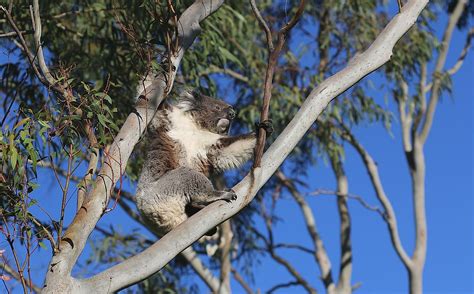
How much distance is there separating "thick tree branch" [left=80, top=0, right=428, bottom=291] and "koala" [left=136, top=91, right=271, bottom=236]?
59cm

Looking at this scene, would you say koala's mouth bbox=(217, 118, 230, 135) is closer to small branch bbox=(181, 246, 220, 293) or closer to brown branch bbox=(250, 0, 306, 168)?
brown branch bbox=(250, 0, 306, 168)

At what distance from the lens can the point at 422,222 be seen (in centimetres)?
1087

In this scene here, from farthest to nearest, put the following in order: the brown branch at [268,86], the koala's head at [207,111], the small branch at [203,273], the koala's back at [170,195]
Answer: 1. the small branch at [203,273]
2. the koala's head at [207,111]
3. the koala's back at [170,195]
4. the brown branch at [268,86]

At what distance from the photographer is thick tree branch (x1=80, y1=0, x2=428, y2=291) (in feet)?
10.6

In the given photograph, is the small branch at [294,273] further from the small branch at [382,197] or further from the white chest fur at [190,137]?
the white chest fur at [190,137]

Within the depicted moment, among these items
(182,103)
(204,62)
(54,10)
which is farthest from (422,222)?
(182,103)

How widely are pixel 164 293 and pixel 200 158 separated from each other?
4.74 meters

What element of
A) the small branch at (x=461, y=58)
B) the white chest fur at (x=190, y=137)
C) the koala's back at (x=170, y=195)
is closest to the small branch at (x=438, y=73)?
the small branch at (x=461, y=58)

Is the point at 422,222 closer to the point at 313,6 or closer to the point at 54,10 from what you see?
the point at 313,6

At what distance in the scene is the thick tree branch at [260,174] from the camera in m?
3.24

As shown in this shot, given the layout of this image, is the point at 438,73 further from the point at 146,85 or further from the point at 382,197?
the point at 146,85

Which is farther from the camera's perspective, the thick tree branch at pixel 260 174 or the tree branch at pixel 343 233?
the tree branch at pixel 343 233

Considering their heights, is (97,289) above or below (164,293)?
below

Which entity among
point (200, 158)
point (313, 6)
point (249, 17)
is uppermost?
point (313, 6)
